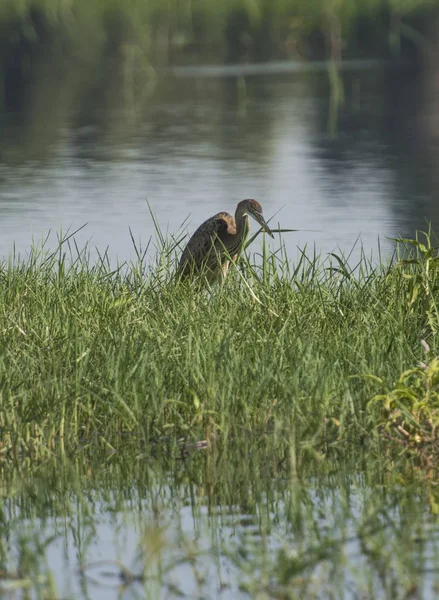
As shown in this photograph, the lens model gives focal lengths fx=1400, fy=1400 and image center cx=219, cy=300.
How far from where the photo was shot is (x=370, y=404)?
5.27 m

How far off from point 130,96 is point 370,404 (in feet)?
65.5

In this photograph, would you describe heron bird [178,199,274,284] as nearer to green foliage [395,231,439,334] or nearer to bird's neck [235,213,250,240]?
bird's neck [235,213,250,240]

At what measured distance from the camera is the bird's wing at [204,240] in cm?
859

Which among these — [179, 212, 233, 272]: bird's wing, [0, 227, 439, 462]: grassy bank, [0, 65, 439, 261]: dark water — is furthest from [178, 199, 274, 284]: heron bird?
[0, 227, 439, 462]: grassy bank

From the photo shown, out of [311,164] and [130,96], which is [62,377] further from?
[130,96]

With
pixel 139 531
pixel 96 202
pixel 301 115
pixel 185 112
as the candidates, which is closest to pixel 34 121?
pixel 185 112

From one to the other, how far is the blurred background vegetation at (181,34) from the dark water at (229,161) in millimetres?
2989

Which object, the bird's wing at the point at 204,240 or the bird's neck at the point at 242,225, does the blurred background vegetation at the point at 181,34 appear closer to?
the bird's neck at the point at 242,225

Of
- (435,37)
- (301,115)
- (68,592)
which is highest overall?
(435,37)

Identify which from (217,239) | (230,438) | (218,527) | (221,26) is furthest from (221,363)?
(221,26)

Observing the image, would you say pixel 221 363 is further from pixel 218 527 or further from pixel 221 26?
pixel 221 26

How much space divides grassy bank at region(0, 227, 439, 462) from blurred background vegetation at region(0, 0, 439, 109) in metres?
19.6

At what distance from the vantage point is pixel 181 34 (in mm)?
32906

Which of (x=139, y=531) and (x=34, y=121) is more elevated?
(x=34, y=121)
